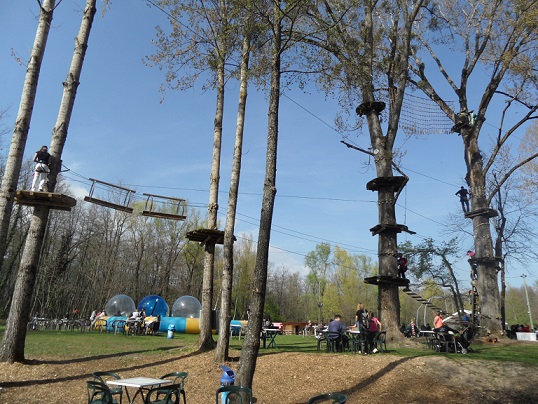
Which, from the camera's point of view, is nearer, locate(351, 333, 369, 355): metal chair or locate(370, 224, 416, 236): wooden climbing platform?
locate(351, 333, 369, 355): metal chair

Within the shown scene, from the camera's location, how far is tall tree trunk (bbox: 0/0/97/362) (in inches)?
350

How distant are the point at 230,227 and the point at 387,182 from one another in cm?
565

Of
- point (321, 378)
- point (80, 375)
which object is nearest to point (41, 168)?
point (80, 375)

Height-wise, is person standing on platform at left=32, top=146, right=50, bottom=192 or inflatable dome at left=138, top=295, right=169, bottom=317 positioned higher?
person standing on platform at left=32, top=146, right=50, bottom=192

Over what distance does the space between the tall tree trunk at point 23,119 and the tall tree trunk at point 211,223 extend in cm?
568

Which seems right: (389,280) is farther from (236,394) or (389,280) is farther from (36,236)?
(36,236)

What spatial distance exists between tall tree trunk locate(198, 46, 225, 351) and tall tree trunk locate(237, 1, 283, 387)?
5.86 m

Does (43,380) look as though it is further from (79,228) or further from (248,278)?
(248,278)

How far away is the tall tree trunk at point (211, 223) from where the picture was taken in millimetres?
12195

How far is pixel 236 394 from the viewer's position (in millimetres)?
5590

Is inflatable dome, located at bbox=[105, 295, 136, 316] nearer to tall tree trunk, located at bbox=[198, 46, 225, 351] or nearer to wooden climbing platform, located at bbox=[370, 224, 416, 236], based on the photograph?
tall tree trunk, located at bbox=[198, 46, 225, 351]

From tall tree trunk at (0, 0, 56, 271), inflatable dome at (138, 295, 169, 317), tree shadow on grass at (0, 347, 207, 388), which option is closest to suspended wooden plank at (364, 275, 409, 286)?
tree shadow on grass at (0, 347, 207, 388)

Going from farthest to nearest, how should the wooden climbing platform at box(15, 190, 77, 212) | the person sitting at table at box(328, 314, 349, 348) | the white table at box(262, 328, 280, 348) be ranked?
the white table at box(262, 328, 280, 348)
the person sitting at table at box(328, 314, 349, 348)
the wooden climbing platform at box(15, 190, 77, 212)

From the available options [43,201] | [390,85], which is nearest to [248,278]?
[390,85]
